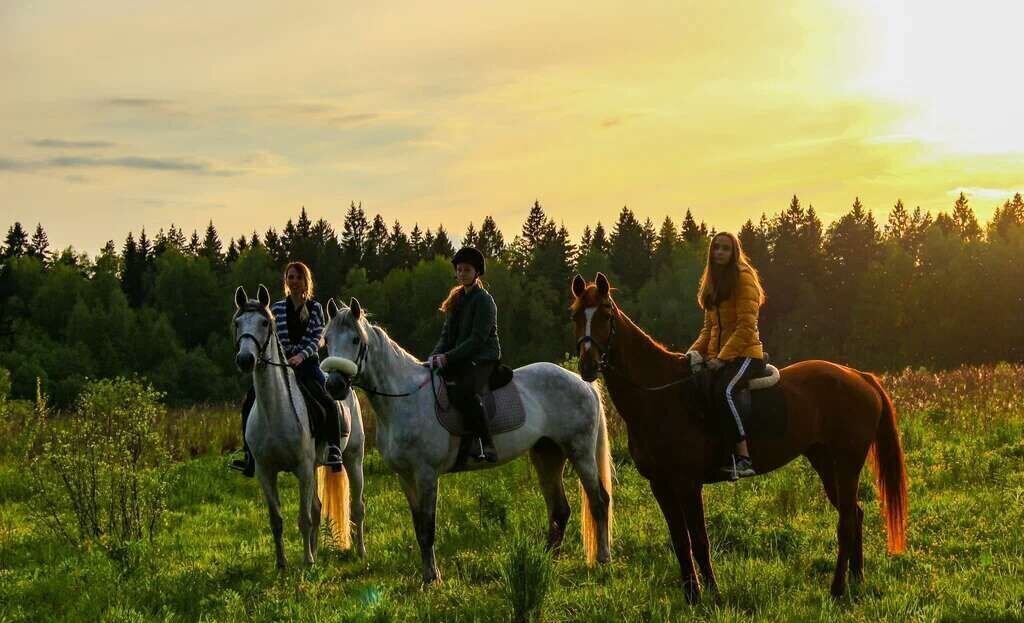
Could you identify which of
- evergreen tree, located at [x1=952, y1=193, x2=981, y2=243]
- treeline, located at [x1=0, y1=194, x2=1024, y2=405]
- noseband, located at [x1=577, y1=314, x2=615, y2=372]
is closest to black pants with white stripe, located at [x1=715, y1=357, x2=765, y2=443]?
noseband, located at [x1=577, y1=314, x2=615, y2=372]

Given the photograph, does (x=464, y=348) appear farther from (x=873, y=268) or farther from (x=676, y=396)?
(x=873, y=268)

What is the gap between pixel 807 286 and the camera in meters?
77.6

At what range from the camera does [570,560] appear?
871 cm

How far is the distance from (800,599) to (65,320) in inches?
3563

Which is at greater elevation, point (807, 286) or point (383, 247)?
point (383, 247)

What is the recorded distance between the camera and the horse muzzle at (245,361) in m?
8.18

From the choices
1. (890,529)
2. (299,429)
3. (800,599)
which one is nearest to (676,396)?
(800,599)

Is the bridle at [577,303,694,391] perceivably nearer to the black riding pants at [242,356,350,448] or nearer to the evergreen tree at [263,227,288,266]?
the black riding pants at [242,356,350,448]

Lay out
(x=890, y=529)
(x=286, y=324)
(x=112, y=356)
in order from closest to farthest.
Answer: (x=890, y=529), (x=286, y=324), (x=112, y=356)

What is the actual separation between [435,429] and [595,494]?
76.7 inches

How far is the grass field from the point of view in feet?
22.0

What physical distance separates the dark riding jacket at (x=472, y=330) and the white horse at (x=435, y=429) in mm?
455

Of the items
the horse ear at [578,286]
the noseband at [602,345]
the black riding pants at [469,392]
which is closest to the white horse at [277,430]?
the black riding pants at [469,392]

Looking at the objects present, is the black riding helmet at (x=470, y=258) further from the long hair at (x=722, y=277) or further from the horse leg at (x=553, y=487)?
the long hair at (x=722, y=277)
